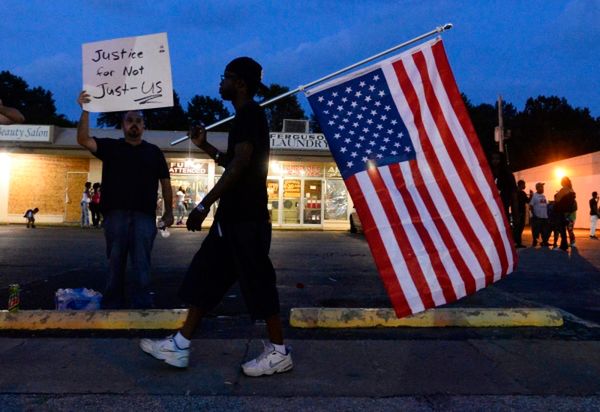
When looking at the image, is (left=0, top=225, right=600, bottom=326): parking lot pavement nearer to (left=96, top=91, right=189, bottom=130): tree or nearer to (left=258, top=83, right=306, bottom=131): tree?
(left=258, top=83, right=306, bottom=131): tree

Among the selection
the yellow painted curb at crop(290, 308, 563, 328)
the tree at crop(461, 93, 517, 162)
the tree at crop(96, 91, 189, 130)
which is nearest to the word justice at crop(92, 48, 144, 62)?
the yellow painted curb at crop(290, 308, 563, 328)

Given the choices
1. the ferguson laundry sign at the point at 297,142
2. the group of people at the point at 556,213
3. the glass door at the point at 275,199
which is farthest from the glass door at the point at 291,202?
the group of people at the point at 556,213

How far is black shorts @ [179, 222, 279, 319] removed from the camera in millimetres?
3465

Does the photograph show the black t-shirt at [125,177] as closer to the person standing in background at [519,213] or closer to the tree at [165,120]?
the person standing in background at [519,213]

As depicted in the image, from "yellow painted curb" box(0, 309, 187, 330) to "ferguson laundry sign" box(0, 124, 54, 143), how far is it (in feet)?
Result: 68.5

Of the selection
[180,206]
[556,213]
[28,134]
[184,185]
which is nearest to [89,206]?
[180,206]

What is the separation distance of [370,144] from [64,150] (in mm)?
23153

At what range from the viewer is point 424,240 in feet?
11.6

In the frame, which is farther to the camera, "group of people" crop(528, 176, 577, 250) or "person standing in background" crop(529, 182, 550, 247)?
"person standing in background" crop(529, 182, 550, 247)

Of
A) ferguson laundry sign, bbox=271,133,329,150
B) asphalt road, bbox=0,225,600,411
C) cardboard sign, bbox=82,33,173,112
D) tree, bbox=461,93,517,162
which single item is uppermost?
tree, bbox=461,93,517,162

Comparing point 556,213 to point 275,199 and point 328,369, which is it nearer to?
point 328,369

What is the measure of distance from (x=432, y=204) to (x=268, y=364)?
1446mm

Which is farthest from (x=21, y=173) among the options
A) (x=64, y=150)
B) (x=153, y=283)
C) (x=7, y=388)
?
(x=7, y=388)

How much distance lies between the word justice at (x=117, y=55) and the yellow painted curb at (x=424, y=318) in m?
2.58
